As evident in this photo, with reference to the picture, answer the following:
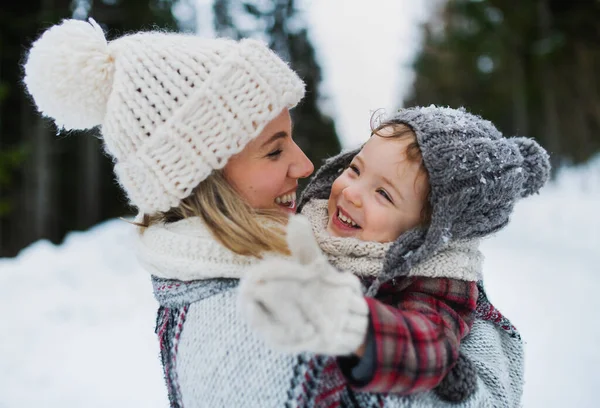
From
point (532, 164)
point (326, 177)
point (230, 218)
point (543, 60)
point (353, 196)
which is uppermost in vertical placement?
point (543, 60)

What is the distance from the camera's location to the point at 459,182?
1.54 meters

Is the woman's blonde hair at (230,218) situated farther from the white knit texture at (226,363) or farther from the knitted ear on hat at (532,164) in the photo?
the knitted ear on hat at (532,164)

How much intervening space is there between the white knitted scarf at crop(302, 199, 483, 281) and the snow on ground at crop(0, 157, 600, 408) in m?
0.76

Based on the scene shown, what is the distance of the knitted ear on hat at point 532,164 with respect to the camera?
1.81m

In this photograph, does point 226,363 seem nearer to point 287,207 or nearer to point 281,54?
point 287,207

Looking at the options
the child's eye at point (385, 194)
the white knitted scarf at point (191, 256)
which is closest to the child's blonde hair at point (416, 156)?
the child's eye at point (385, 194)

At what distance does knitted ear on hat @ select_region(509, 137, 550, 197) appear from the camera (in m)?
1.81

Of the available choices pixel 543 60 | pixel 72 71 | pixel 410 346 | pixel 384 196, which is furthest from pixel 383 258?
pixel 543 60

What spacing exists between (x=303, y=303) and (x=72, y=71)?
1.16 meters

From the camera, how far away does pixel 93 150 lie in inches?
440

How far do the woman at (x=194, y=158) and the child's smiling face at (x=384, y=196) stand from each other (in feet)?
0.74

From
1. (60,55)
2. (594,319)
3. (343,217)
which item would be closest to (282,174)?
(343,217)

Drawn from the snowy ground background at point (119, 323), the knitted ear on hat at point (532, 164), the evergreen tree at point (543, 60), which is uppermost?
the evergreen tree at point (543, 60)

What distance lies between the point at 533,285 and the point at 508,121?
19.8 m
